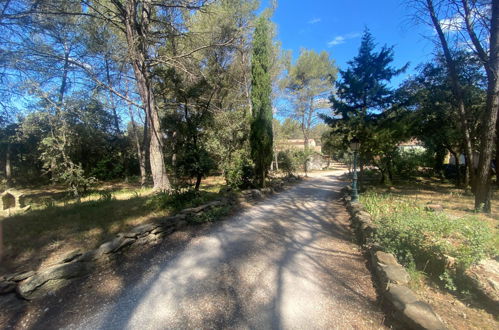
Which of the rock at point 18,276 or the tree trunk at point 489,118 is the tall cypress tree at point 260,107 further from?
the rock at point 18,276

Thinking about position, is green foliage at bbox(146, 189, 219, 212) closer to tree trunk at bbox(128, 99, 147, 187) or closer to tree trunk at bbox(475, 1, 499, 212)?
tree trunk at bbox(475, 1, 499, 212)

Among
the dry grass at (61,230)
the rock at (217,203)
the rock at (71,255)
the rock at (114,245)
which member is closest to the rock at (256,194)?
the rock at (217,203)

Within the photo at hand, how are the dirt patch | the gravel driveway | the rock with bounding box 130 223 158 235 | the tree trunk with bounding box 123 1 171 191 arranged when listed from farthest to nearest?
the tree trunk with bounding box 123 1 171 191 < the rock with bounding box 130 223 158 235 < the gravel driveway < the dirt patch

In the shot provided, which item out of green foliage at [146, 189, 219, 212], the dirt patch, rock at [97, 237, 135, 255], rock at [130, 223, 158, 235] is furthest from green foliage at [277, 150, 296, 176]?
the dirt patch

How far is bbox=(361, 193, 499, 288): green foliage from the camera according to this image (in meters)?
2.35

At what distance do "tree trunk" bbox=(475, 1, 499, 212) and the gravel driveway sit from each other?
172 inches

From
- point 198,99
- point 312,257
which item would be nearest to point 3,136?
point 198,99

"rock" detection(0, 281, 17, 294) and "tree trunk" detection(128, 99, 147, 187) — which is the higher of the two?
"tree trunk" detection(128, 99, 147, 187)

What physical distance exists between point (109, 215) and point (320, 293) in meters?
4.46

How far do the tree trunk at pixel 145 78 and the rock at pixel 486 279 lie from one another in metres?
6.46

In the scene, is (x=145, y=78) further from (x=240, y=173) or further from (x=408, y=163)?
(x=408, y=163)

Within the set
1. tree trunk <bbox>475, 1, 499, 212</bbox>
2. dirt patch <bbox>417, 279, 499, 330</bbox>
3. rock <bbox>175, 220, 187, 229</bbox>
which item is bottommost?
dirt patch <bbox>417, 279, 499, 330</bbox>

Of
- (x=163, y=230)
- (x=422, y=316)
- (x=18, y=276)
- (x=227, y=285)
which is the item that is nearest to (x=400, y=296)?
(x=422, y=316)

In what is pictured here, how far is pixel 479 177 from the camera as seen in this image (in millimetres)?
5492
